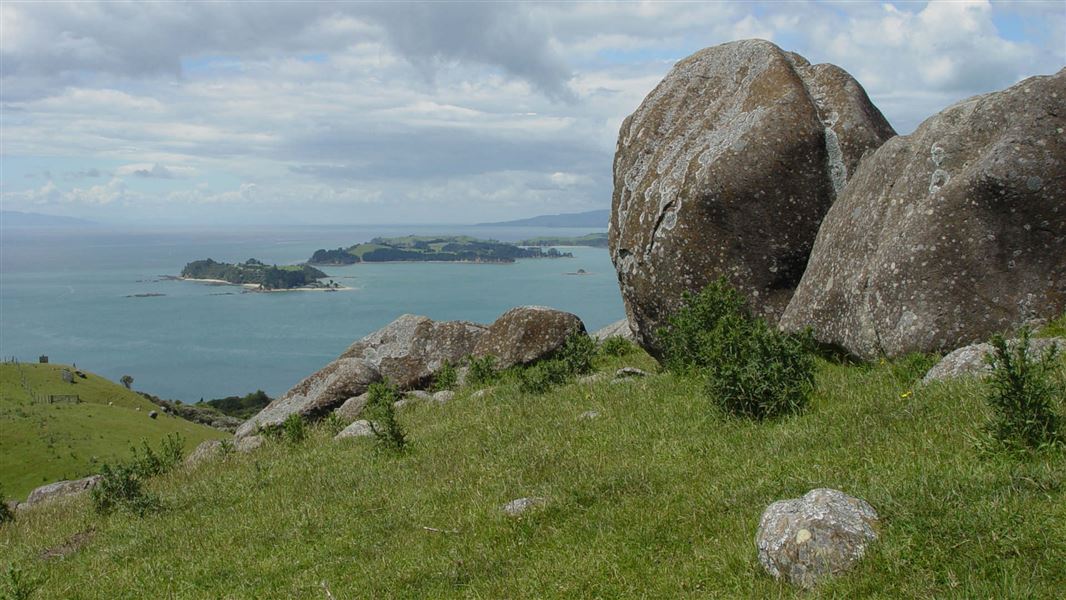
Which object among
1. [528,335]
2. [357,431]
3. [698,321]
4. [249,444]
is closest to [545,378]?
[698,321]

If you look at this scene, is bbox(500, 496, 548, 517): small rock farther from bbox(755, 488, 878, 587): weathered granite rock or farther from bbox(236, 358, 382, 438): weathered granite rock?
bbox(236, 358, 382, 438): weathered granite rock

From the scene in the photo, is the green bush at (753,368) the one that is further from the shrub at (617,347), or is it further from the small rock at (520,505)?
the shrub at (617,347)

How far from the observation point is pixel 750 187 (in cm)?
1619

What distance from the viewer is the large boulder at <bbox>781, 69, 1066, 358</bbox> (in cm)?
1202

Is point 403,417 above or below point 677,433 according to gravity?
below

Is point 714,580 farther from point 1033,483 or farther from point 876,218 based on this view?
point 876,218

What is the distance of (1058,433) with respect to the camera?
739 centimetres

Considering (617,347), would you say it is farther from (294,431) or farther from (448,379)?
(294,431)

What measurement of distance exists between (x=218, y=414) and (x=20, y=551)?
127 metres

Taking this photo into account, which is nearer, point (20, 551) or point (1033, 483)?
point (1033, 483)

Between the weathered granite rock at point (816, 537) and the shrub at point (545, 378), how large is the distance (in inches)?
394

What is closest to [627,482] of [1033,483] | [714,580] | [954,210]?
[714,580]

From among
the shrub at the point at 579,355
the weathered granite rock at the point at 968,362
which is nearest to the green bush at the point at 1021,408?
the weathered granite rock at the point at 968,362

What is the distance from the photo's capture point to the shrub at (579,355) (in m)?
19.5
